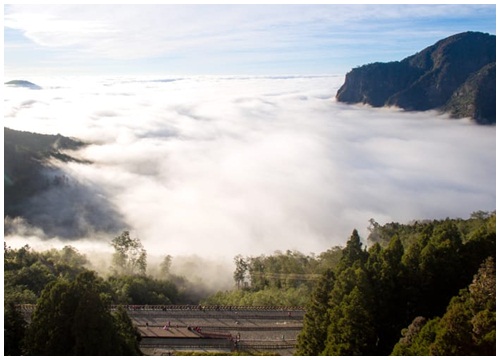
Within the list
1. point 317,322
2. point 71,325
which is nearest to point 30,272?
point 71,325

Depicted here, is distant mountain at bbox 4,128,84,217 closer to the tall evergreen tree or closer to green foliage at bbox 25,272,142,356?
green foliage at bbox 25,272,142,356

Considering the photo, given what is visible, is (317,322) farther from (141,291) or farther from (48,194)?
(48,194)

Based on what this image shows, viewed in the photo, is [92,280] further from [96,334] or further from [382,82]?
[382,82]

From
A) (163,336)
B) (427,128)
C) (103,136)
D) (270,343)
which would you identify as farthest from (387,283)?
(103,136)

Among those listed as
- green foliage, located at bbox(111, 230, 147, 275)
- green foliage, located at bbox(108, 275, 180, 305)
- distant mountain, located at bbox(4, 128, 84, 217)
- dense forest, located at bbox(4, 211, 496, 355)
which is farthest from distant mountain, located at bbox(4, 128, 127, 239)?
dense forest, located at bbox(4, 211, 496, 355)

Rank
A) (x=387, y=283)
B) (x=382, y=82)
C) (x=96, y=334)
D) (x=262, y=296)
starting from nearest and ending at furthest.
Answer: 1. (x=96, y=334)
2. (x=387, y=283)
3. (x=262, y=296)
4. (x=382, y=82)
